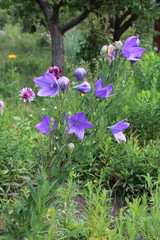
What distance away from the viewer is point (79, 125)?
161 centimetres

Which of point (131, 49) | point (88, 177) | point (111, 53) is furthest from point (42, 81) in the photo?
point (88, 177)

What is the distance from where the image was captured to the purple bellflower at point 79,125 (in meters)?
1.59

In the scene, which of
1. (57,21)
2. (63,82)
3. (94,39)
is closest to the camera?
(63,82)

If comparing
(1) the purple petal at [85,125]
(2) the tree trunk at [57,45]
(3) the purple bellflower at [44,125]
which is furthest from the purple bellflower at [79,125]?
(2) the tree trunk at [57,45]

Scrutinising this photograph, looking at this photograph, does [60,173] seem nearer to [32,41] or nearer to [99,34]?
[99,34]

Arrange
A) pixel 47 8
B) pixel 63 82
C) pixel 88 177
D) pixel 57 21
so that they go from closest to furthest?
pixel 63 82, pixel 88 177, pixel 47 8, pixel 57 21

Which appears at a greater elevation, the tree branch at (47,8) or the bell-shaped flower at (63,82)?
the tree branch at (47,8)

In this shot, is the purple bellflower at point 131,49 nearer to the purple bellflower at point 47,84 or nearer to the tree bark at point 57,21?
the purple bellflower at point 47,84

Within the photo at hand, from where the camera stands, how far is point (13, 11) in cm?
1245

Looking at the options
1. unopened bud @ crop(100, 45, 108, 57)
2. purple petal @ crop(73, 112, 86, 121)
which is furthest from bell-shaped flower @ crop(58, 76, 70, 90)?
unopened bud @ crop(100, 45, 108, 57)

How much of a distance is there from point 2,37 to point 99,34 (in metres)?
6.73

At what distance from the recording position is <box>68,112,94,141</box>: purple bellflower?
159cm

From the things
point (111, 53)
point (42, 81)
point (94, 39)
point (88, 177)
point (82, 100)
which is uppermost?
point (111, 53)

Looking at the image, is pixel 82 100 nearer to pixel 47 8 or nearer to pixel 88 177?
pixel 88 177
